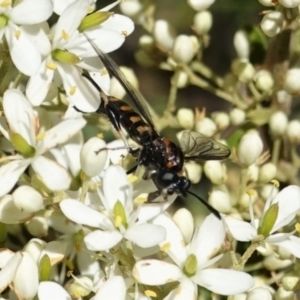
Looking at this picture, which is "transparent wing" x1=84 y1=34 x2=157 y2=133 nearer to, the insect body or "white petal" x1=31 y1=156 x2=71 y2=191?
the insect body

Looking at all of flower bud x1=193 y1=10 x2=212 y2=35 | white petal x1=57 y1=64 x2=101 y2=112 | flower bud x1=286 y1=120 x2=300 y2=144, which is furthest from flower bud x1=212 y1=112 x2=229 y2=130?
white petal x1=57 y1=64 x2=101 y2=112

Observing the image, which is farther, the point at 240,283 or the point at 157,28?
the point at 157,28

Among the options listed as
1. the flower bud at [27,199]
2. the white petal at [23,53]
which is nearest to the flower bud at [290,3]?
the white petal at [23,53]

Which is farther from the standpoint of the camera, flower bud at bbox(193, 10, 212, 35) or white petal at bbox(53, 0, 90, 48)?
flower bud at bbox(193, 10, 212, 35)

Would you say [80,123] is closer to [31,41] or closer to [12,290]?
[31,41]

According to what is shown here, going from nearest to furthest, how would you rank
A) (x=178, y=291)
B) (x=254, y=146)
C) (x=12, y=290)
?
(x=178, y=291)
(x=12, y=290)
(x=254, y=146)

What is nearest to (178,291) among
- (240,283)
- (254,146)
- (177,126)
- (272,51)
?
(240,283)
